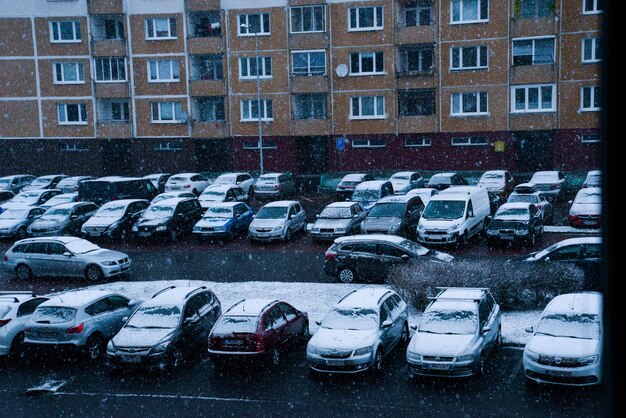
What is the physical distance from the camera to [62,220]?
28.8 m

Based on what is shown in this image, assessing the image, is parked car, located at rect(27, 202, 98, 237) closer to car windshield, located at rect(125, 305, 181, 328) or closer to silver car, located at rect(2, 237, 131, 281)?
silver car, located at rect(2, 237, 131, 281)

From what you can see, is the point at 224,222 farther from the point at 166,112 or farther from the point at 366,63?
the point at 166,112

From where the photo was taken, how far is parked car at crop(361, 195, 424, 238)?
82.3ft

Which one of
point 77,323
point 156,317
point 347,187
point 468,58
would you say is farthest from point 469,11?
point 77,323

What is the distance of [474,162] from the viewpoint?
42656 mm

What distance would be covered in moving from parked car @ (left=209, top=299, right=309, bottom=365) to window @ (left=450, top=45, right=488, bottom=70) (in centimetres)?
3060

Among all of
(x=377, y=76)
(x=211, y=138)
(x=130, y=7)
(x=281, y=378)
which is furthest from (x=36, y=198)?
(x=281, y=378)

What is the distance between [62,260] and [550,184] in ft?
75.5

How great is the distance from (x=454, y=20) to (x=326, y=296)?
2829cm

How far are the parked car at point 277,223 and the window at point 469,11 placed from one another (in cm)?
2004

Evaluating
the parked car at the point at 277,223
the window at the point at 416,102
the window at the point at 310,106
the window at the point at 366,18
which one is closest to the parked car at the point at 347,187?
the parked car at the point at 277,223

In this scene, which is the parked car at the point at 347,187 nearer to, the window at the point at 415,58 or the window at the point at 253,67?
the window at the point at 415,58

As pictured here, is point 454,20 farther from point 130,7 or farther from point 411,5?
point 130,7

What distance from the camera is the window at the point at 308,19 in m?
44.3
